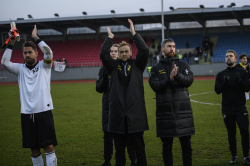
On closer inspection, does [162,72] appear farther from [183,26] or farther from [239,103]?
[183,26]

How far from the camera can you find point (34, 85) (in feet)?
13.1

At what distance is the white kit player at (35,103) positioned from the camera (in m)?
3.93

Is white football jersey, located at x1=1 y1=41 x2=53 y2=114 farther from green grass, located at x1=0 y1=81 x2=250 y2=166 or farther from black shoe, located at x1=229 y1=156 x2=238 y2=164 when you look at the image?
black shoe, located at x1=229 y1=156 x2=238 y2=164

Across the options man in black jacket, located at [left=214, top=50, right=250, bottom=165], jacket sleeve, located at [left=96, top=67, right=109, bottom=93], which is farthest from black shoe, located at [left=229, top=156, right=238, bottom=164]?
jacket sleeve, located at [left=96, top=67, right=109, bottom=93]

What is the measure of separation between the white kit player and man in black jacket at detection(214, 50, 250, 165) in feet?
10.1

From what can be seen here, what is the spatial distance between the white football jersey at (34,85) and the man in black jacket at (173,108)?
1637 millimetres

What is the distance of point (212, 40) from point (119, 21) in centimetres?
1298

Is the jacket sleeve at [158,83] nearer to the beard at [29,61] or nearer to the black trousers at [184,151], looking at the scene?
the black trousers at [184,151]

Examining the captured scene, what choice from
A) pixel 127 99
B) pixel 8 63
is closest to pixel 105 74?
pixel 127 99

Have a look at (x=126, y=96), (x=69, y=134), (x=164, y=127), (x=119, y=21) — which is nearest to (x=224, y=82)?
(x=164, y=127)

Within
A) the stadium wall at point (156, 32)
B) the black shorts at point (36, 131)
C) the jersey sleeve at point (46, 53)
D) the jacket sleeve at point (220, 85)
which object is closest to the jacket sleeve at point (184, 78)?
the jacket sleeve at point (220, 85)

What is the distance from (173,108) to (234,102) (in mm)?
1473

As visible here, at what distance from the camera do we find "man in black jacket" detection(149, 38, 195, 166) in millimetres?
4016

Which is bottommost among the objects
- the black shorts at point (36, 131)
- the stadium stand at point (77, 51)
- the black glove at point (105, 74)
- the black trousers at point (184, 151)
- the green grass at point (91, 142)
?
the green grass at point (91, 142)
